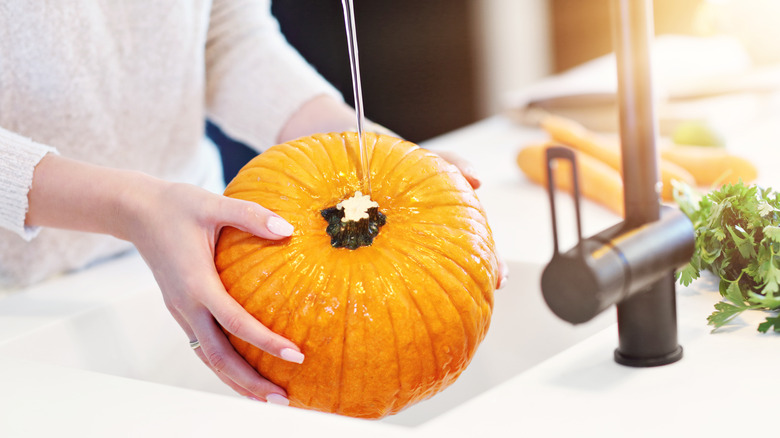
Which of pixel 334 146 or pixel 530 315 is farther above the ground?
pixel 334 146

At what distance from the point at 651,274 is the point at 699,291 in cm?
27

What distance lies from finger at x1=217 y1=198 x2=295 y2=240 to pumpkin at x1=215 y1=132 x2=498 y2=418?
2cm

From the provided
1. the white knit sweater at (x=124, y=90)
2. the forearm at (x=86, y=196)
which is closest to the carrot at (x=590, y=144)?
the white knit sweater at (x=124, y=90)

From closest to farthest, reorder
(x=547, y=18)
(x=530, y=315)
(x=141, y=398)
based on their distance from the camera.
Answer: (x=141, y=398), (x=530, y=315), (x=547, y=18)

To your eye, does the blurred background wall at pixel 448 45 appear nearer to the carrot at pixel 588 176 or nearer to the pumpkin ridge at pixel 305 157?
the carrot at pixel 588 176

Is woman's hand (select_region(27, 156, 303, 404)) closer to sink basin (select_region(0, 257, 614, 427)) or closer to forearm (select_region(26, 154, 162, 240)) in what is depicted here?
forearm (select_region(26, 154, 162, 240))

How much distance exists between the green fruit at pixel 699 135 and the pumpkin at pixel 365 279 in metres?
0.93

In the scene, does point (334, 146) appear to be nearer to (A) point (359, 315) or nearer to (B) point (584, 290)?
(A) point (359, 315)

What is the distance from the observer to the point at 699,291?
0.82 metres

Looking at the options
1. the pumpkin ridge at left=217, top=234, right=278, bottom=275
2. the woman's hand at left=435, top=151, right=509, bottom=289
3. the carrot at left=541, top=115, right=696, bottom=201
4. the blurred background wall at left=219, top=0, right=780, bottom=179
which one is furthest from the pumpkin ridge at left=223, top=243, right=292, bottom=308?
the blurred background wall at left=219, top=0, right=780, bottom=179

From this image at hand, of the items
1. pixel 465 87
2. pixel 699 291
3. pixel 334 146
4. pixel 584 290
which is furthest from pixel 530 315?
pixel 465 87

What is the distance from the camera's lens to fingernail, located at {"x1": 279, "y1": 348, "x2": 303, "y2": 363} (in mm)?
684

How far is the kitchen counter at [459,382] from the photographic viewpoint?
0.56 metres

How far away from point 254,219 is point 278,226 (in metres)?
0.02
